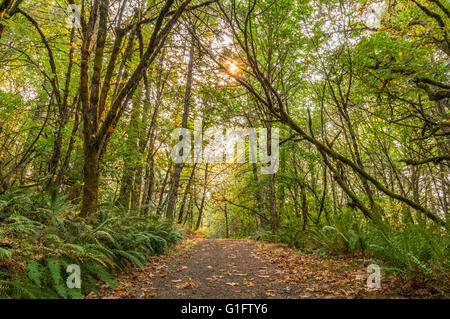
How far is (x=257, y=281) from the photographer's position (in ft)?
13.1

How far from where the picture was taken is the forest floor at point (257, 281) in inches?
122
